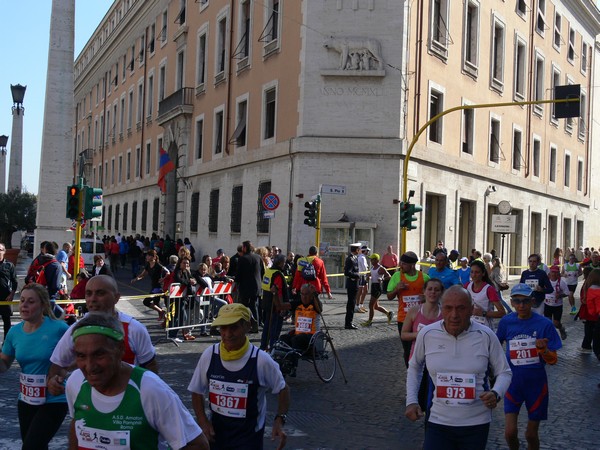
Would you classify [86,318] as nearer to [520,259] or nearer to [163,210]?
[520,259]

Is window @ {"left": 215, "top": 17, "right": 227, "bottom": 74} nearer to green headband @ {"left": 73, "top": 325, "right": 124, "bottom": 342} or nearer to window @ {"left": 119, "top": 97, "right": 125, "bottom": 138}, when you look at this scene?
window @ {"left": 119, "top": 97, "right": 125, "bottom": 138}

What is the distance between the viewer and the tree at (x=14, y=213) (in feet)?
163

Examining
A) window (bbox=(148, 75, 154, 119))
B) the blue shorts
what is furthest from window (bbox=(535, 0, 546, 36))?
the blue shorts

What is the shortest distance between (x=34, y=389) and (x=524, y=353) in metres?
3.89

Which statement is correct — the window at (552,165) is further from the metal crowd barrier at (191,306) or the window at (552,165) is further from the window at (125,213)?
the metal crowd barrier at (191,306)

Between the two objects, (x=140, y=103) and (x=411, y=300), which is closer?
(x=411, y=300)

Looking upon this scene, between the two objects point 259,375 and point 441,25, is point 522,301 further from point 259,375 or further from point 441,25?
point 441,25

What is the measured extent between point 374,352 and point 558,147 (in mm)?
30435

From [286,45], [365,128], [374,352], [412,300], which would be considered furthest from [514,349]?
[286,45]

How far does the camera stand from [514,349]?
21.2 feet

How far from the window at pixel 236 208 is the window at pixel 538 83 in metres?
15.2

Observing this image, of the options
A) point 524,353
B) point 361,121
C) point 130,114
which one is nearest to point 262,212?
point 361,121

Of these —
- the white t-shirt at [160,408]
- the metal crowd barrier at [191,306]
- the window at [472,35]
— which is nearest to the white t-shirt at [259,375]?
the white t-shirt at [160,408]

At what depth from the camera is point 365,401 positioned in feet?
28.8
